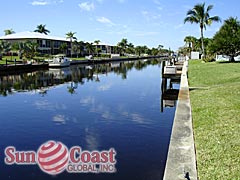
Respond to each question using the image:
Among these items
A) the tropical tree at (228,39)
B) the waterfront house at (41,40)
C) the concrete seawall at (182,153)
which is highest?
the waterfront house at (41,40)

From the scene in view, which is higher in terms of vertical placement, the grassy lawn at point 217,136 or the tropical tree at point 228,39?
the tropical tree at point 228,39

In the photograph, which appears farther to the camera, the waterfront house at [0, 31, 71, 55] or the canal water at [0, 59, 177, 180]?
the waterfront house at [0, 31, 71, 55]

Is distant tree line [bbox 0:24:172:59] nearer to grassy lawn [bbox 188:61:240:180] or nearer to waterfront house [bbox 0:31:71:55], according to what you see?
waterfront house [bbox 0:31:71:55]

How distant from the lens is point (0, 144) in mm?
9945

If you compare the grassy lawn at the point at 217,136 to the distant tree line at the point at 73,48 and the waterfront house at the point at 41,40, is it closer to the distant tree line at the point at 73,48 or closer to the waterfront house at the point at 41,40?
the distant tree line at the point at 73,48

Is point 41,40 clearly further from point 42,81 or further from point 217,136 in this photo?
point 217,136

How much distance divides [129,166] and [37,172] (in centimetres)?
244

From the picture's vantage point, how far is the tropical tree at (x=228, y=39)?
129ft

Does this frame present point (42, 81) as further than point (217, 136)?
Yes

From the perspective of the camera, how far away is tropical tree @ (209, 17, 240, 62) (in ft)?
129

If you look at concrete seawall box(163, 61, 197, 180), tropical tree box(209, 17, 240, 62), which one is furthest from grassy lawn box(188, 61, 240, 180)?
tropical tree box(209, 17, 240, 62)

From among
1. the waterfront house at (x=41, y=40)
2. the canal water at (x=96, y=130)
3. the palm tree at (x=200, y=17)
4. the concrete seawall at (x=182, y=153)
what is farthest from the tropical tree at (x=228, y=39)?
the waterfront house at (x=41, y=40)

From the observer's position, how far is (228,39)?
39469mm

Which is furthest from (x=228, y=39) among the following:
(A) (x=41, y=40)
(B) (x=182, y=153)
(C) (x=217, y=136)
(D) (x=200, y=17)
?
(A) (x=41, y=40)
